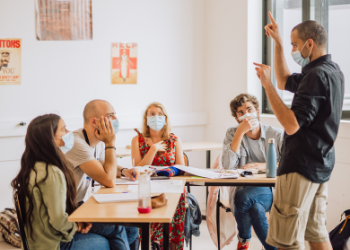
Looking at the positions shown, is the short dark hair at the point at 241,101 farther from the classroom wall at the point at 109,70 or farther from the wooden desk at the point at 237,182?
the classroom wall at the point at 109,70

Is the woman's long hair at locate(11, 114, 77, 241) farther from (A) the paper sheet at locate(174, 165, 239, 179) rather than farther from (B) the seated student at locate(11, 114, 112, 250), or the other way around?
(A) the paper sheet at locate(174, 165, 239, 179)

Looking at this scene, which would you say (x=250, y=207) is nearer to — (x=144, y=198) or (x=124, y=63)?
(x=144, y=198)

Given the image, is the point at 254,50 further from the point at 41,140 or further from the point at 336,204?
the point at 41,140

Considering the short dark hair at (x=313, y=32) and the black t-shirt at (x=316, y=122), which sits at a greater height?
the short dark hair at (x=313, y=32)

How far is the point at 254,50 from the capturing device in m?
3.91

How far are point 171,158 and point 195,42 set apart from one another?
1.94 meters

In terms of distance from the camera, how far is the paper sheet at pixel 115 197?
1909 mm

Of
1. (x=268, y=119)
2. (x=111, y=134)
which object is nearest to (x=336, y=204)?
(x=268, y=119)

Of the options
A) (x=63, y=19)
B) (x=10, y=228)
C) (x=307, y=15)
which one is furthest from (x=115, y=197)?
(x=307, y=15)

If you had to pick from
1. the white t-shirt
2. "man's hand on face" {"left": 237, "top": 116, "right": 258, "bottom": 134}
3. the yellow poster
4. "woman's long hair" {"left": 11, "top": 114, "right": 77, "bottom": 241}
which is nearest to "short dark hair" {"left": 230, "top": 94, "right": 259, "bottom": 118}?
"man's hand on face" {"left": 237, "top": 116, "right": 258, "bottom": 134}

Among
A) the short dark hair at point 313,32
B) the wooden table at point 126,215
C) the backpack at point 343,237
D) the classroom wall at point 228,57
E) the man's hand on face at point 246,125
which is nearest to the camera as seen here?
the wooden table at point 126,215

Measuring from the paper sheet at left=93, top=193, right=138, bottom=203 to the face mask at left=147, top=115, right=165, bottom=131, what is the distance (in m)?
1.03

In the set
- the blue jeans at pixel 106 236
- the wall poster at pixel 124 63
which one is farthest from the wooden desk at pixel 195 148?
the blue jeans at pixel 106 236

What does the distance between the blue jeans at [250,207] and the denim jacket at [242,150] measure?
0.12 meters
